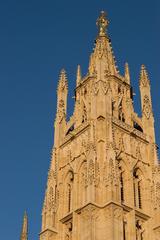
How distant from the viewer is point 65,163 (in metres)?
39.5

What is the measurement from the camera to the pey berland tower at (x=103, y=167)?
33594 millimetres

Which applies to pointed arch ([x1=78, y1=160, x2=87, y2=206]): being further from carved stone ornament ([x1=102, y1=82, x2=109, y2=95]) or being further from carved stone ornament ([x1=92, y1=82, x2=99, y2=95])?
carved stone ornament ([x1=102, y1=82, x2=109, y2=95])

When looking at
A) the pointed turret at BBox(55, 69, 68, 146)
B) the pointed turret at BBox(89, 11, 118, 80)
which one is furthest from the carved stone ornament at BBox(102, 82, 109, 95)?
the pointed turret at BBox(55, 69, 68, 146)

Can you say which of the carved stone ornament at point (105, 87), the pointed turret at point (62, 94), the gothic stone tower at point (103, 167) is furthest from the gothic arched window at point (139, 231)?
the pointed turret at point (62, 94)

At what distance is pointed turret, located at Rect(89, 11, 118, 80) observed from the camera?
136ft

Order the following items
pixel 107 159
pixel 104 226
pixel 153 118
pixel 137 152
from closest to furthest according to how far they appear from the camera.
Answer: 1. pixel 104 226
2. pixel 107 159
3. pixel 137 152
4. pixel 153 118

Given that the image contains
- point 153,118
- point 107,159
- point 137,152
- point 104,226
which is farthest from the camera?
point 153,118

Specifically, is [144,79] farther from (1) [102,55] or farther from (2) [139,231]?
(2) [139,231]

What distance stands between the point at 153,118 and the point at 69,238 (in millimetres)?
11298

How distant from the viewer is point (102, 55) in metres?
42.6

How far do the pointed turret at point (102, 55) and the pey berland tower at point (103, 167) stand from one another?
83mm

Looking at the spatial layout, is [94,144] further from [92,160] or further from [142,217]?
[142,217]

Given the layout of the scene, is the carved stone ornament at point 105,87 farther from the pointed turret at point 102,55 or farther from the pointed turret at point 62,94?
the pointed turret at point 62,94

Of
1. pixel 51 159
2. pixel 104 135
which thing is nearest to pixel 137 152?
pixel 104 135
